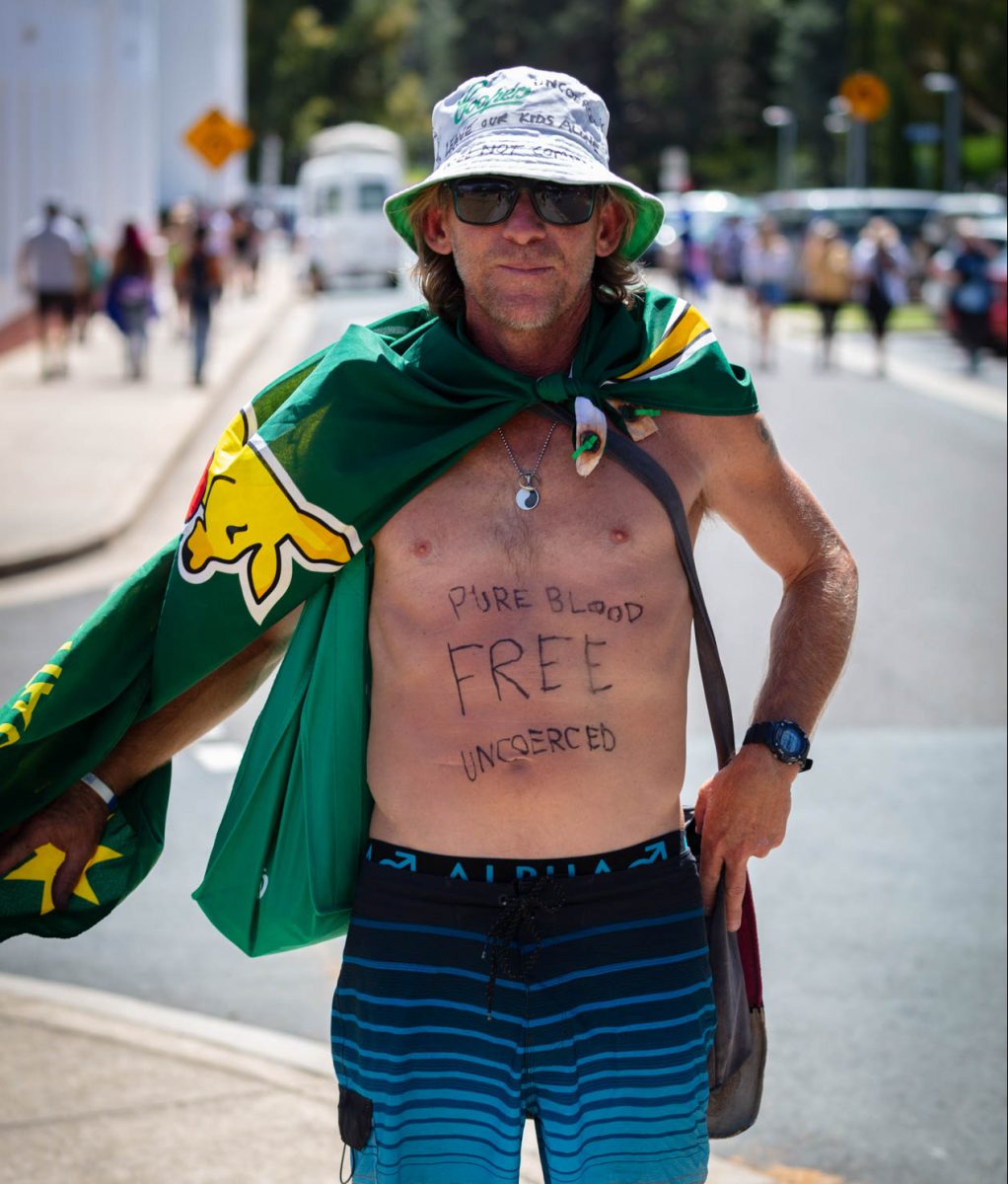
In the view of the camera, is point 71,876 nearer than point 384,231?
Yes

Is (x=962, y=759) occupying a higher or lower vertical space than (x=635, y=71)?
lower

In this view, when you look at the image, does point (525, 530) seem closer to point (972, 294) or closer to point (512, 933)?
point (512, 933)

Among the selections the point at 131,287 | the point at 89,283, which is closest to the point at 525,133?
the point at 131,287

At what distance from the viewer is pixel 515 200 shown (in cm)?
283

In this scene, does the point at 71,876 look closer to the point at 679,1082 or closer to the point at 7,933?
the point at 7,933

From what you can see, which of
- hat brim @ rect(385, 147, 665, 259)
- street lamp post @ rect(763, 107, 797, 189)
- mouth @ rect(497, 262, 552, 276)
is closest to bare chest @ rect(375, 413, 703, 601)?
mouth @ rect(497, 262, 552, 276)

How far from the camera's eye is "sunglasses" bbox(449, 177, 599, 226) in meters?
2.83

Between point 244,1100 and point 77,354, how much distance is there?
2218 centimetres

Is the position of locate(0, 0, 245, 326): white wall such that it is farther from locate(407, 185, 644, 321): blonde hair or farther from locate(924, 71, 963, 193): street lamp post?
locate(407, 185, 644, 321): blonde hair

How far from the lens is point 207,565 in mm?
2877

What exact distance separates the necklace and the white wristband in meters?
0.78

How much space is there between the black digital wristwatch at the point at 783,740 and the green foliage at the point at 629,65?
7562 centimetres

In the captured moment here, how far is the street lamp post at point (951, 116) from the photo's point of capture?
5038cm

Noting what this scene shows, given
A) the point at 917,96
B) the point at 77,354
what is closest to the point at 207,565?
the point at 77,354
